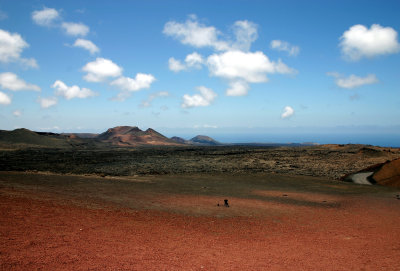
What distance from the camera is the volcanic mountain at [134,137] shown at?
112m

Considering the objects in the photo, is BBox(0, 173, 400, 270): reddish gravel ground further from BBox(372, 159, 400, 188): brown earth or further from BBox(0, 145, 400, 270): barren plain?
BBox(372, 159, 400, 188): brown earth

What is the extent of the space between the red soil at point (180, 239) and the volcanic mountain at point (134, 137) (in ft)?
319

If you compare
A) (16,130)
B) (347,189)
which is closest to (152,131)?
(16,130)

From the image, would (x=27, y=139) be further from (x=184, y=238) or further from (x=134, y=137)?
Result: (x=184, y=238)

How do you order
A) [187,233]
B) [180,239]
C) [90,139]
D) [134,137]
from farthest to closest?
1. [134,137]
2. [90,139]
3. [187,233]
4. [180,239]

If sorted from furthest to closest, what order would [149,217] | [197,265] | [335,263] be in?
[149,217]
[335,263]
[197,265]

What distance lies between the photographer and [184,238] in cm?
808

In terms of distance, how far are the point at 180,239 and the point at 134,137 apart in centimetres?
11458

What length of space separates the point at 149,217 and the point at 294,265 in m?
5.15

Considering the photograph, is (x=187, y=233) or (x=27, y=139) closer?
(x=187, y=233)

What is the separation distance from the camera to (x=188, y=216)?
Result: 34.9 ft

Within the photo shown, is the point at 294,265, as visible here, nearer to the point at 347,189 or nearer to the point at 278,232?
the point at 278,232

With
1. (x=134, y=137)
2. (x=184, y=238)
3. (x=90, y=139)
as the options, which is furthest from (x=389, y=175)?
(x=134, y=137)

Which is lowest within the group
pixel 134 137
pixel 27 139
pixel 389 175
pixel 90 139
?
pixel 389 175
